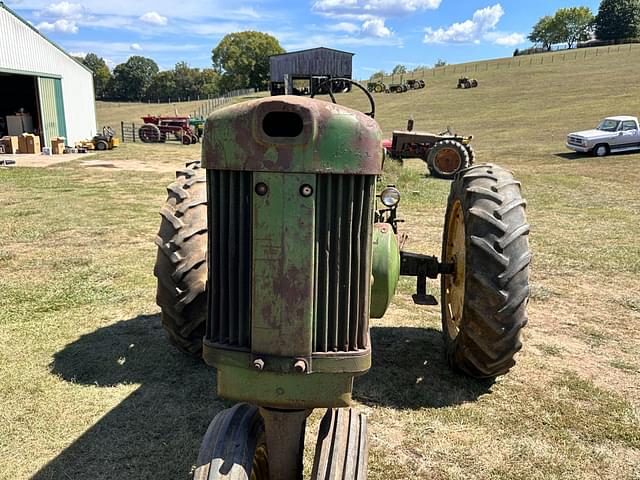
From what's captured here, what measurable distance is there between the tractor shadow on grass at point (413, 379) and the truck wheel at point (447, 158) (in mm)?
11268

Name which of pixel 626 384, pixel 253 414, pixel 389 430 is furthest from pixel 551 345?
pixel 253 414

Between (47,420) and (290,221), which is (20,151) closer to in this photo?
(47,420)

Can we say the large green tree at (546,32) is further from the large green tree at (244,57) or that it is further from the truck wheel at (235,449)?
the truck wheel at (235,449)

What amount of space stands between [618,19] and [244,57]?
2574 inches

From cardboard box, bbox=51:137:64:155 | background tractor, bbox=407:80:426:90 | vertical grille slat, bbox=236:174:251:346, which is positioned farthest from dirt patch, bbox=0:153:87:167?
background tractor, bbox=407:80:426:90

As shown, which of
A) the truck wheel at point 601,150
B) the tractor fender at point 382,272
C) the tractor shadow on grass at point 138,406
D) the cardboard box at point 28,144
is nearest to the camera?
the tractor shadow on grass at point 138,406

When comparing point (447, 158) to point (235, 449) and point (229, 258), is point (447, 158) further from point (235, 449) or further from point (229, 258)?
point (235, 449)

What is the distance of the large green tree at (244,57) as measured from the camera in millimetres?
87438

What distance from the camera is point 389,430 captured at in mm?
3438

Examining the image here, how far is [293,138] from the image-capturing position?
194 centimetres

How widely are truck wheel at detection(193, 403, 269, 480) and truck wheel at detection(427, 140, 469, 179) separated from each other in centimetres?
1369

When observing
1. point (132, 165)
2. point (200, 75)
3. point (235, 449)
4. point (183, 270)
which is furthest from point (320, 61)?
point (200, 75)

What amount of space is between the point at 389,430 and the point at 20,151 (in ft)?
73.5

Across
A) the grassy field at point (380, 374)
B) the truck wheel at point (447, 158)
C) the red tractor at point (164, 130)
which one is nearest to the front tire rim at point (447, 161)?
the truck wheel at point (447, 158)
